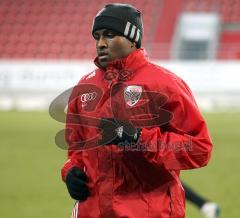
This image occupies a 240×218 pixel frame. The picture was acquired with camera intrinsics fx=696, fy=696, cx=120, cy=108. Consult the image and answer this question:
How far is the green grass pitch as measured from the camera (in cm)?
829

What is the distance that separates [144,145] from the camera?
3.64 m

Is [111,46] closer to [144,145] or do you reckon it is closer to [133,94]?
[133,94]

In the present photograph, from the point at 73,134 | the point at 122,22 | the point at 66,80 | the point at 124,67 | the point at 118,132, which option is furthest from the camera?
the point at 66,80

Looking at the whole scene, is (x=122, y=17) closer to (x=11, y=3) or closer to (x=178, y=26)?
(x=178, y=26)

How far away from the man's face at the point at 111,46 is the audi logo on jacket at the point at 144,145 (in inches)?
3.1

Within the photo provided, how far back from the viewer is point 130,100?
372 centimetres

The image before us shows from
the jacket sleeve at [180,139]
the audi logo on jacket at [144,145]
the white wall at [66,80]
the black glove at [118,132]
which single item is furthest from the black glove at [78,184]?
the white wall at [66,80]

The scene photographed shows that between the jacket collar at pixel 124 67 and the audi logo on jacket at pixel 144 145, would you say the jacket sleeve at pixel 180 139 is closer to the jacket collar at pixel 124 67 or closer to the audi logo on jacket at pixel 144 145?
the audi logo on jacket at pixel 144 145

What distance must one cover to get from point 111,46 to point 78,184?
0.78 meters

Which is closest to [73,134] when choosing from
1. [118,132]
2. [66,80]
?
[118,132]

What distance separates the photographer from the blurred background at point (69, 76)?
9.54 metres

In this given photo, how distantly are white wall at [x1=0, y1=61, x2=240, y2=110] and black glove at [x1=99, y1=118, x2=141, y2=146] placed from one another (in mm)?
16705

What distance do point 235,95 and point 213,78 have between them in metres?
0.82

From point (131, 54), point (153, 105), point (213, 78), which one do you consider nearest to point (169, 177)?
point (153, 105)
